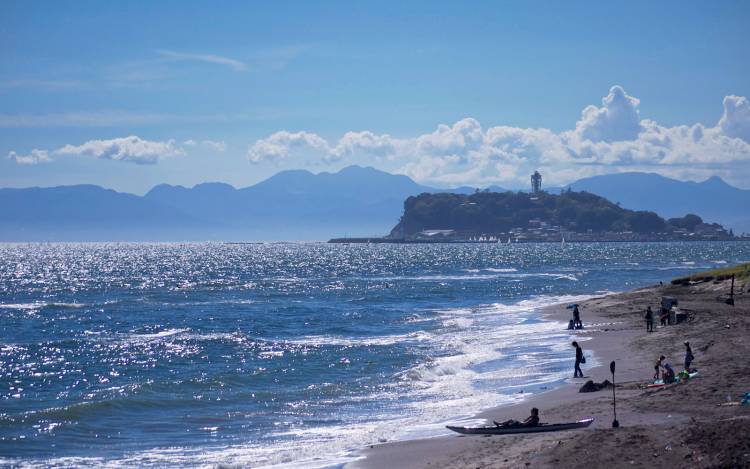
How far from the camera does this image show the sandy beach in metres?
14.5

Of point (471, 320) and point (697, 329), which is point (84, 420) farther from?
point (471, 320)

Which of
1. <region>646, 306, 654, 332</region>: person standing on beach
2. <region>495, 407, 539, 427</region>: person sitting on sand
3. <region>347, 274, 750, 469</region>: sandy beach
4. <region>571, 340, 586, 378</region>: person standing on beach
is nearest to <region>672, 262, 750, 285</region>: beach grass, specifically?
<region>646, 306, 654, 332</region>: person standing on beach

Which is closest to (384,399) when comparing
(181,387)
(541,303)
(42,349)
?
(181,387)

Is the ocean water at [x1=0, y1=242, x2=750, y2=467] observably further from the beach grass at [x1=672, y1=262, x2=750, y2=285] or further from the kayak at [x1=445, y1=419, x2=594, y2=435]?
the beach grass at [x1=672, y1=262, x2=750, y2=285]

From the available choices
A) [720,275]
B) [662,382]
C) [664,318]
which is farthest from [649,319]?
[720,275]

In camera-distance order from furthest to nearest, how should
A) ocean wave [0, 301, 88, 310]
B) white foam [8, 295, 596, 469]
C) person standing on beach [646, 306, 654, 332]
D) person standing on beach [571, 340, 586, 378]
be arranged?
ocean wave [0, 301, 88, 310] → person standing on beach [646, 306, 654, 332] → person standing on beach [571, 340, 586, 378] → white foam [8, 295, 596, 469]

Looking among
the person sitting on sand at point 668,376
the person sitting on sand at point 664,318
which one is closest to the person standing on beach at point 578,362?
the person sitting on sand at point 668,376

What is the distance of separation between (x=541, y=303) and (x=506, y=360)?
29463mm

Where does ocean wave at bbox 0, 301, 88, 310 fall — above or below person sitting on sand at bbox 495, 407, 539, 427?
below

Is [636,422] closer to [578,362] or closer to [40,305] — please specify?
[578,362]

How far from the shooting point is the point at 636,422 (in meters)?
18.1

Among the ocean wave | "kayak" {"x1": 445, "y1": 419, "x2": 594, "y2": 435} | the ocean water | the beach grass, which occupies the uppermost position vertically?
the beach grass

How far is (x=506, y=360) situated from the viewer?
3356 centimetres

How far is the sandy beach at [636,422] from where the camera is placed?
47.5 feet
